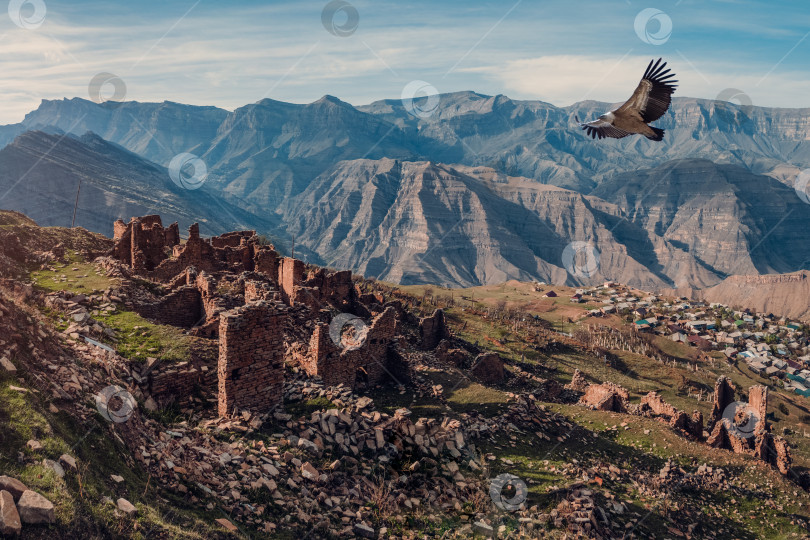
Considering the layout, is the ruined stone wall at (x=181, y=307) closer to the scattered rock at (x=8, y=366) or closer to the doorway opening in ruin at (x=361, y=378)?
the doorway opening in ruin at (x=361, y=378)

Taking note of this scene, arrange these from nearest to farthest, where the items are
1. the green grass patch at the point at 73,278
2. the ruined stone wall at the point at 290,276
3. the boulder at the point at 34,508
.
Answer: the boulder at the point at 34,508
the green grass patch at the point at 73,278
the ruined stone wall at the point at 290,276

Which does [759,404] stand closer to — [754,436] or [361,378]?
[754,436]

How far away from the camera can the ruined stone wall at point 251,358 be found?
39.0 feet

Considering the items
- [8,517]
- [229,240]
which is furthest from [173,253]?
[8,517]

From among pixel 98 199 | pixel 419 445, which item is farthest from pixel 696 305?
pixel 98 199

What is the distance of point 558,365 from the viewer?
Result: 4619 cm

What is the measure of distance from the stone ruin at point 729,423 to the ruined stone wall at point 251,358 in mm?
18323

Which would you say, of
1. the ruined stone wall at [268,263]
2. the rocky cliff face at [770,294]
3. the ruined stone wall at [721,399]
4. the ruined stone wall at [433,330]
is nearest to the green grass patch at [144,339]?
the ruined stone wall at [268,263]

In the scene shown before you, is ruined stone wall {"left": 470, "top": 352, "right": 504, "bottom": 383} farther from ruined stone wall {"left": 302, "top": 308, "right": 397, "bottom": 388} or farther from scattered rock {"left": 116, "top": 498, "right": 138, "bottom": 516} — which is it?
scattered rock {"left": 116, "top": 498, "right": 138, "bottom": 516}

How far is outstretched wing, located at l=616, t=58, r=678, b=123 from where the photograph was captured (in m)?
11.5

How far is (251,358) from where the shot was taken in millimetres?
12312

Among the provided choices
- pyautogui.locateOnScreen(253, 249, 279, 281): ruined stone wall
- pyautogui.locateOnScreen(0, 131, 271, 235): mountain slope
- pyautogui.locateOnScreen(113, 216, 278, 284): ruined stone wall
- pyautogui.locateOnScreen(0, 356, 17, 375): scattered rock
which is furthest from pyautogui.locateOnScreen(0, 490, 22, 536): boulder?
pyautogui.locateOnScreen(0, 131, 271, 235): mountain slope

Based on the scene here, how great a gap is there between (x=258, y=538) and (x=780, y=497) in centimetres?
1959

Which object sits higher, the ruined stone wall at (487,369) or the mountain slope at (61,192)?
the mountain slope at (61,192)
